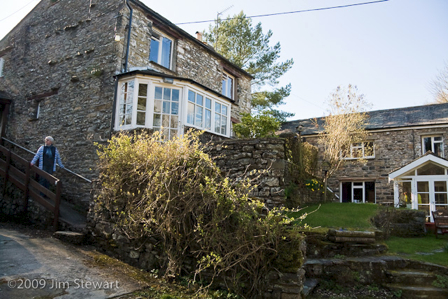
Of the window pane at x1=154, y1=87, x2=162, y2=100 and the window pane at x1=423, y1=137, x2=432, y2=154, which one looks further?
the window pane at x1=423, y1=137, x2=432, y2=154

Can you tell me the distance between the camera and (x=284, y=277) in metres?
4.08

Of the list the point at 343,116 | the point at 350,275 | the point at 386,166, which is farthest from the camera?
the point at 386,166

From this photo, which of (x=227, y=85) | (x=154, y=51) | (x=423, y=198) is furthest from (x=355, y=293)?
(x=227, y=85)

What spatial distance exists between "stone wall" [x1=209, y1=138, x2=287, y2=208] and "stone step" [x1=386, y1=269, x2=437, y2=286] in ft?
8.88

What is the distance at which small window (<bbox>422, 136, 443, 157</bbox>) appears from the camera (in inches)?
645

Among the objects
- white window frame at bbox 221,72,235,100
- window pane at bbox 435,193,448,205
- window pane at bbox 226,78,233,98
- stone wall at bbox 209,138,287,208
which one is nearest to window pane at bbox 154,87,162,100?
stone wall at bbox 209,138,287,208

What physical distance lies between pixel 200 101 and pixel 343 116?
7581 millimetres

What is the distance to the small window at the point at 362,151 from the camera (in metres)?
17.8

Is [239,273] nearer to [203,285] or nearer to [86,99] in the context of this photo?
[203,285]

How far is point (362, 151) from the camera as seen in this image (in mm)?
18094

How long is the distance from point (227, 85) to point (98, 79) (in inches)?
289

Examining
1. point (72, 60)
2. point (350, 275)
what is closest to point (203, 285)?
point (350, 275)

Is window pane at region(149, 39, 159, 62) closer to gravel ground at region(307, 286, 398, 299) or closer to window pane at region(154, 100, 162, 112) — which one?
window pane at region(154, 100, 162, 112)

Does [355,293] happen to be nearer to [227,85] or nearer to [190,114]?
[190,114]
